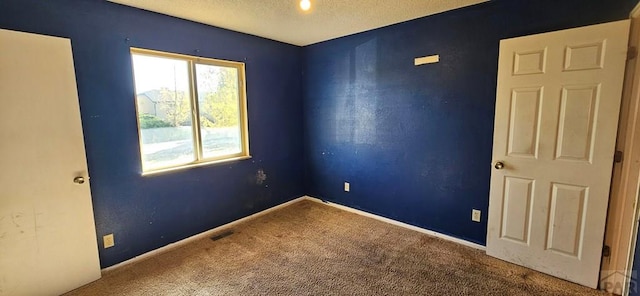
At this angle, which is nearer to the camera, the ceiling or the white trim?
the ceiling

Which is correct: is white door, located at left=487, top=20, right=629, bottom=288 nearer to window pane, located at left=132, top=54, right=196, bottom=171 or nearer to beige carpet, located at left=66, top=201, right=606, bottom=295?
beige carpet, located at left=66, top=201, right=606, bottom=295

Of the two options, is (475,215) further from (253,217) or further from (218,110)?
(218,110)

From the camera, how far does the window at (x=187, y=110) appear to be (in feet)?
8.41

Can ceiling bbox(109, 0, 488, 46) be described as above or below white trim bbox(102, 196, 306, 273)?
above

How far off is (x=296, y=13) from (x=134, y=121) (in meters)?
1.74

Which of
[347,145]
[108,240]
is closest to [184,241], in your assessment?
[108,240]

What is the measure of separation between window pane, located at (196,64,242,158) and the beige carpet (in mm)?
1004

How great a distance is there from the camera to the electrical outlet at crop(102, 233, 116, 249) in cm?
236

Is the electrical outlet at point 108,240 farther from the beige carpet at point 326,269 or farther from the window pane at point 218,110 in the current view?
the window pane at point 218,110

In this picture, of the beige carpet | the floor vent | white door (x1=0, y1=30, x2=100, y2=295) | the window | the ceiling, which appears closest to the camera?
white door (x1=0, y1=30, x2=100, y2=295)

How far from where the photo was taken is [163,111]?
8.76 feet

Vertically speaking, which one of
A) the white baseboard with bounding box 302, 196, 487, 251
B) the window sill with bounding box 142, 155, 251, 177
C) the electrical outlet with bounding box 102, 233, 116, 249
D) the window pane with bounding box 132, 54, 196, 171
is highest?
the window pane with bounding box 132, 54, 196, 171

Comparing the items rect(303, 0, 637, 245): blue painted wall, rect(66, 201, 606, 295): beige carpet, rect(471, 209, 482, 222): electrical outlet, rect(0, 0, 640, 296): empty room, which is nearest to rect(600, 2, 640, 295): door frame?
rect(0, 0, 640, 296): empty room

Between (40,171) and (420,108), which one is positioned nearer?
(40,171)
